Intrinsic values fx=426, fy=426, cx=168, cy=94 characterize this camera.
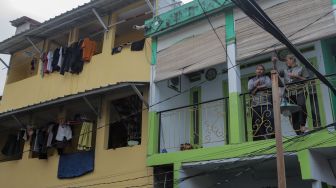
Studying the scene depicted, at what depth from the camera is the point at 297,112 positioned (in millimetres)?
8492

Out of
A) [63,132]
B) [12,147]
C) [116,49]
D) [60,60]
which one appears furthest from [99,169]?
[12,147]

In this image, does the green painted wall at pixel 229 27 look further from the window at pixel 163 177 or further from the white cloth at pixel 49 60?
the white cloth at pixel 49 60

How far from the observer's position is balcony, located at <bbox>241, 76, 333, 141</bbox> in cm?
855

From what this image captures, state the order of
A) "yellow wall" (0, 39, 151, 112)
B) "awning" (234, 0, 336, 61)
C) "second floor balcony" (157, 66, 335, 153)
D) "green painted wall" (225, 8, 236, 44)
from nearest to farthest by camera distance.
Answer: "awning" (234, 0, 336, 61) → "second floor balcony" (157, 66, 335, 153) → "green painted wall" (225, 8, 236, 44) → "yellow wall" (0, 39, 151, 112)

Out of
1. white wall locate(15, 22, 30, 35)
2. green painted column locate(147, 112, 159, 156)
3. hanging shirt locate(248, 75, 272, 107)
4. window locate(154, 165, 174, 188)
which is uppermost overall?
white wall locate(15, 22, 30, 35)

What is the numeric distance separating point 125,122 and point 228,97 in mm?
3777

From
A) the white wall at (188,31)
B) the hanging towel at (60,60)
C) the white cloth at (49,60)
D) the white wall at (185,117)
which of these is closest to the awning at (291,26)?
the white wall at (188,31)

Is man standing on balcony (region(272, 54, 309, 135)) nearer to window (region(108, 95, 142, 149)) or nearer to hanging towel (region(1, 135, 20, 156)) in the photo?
window (region(108, 95, 142, 149))

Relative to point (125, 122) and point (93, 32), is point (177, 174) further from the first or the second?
point (93, 32)

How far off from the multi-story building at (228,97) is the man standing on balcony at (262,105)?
128mm

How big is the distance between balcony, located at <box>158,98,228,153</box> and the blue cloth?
235 cm

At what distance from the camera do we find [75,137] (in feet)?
45.2

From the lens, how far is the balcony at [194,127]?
420 inches

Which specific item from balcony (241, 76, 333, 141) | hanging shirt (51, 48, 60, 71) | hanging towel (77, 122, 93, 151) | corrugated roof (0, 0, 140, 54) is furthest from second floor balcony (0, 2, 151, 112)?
balcony (241, 76, 333, 141)
